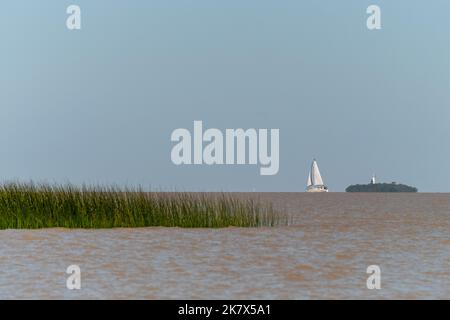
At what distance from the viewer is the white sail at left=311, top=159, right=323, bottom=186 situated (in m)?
139


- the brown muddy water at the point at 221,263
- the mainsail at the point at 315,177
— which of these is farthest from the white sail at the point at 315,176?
the brown muddy water at the point at 221,263

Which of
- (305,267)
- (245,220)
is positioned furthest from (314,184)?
(305,267)

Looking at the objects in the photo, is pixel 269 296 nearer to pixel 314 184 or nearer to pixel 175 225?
pixel 175 225

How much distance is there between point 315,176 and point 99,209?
112m

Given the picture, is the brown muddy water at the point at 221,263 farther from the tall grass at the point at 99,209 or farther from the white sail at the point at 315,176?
the white sail at the point at 315,176

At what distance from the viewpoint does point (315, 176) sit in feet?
467

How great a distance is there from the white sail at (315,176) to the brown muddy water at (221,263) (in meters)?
104

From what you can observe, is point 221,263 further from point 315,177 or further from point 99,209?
point 315,177

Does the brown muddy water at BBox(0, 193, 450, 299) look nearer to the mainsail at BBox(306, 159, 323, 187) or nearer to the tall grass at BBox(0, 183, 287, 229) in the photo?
the tall grass at BBox(0, 183, 287, 229)

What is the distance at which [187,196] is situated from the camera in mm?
33062

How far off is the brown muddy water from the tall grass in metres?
0.57

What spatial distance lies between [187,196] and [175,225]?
1236 mm

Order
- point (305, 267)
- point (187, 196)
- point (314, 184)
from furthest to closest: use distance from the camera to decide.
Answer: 1. point (314, 184)
2. point (187, 196)
3. point (305, 267)

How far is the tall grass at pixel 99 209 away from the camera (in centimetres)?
3098
